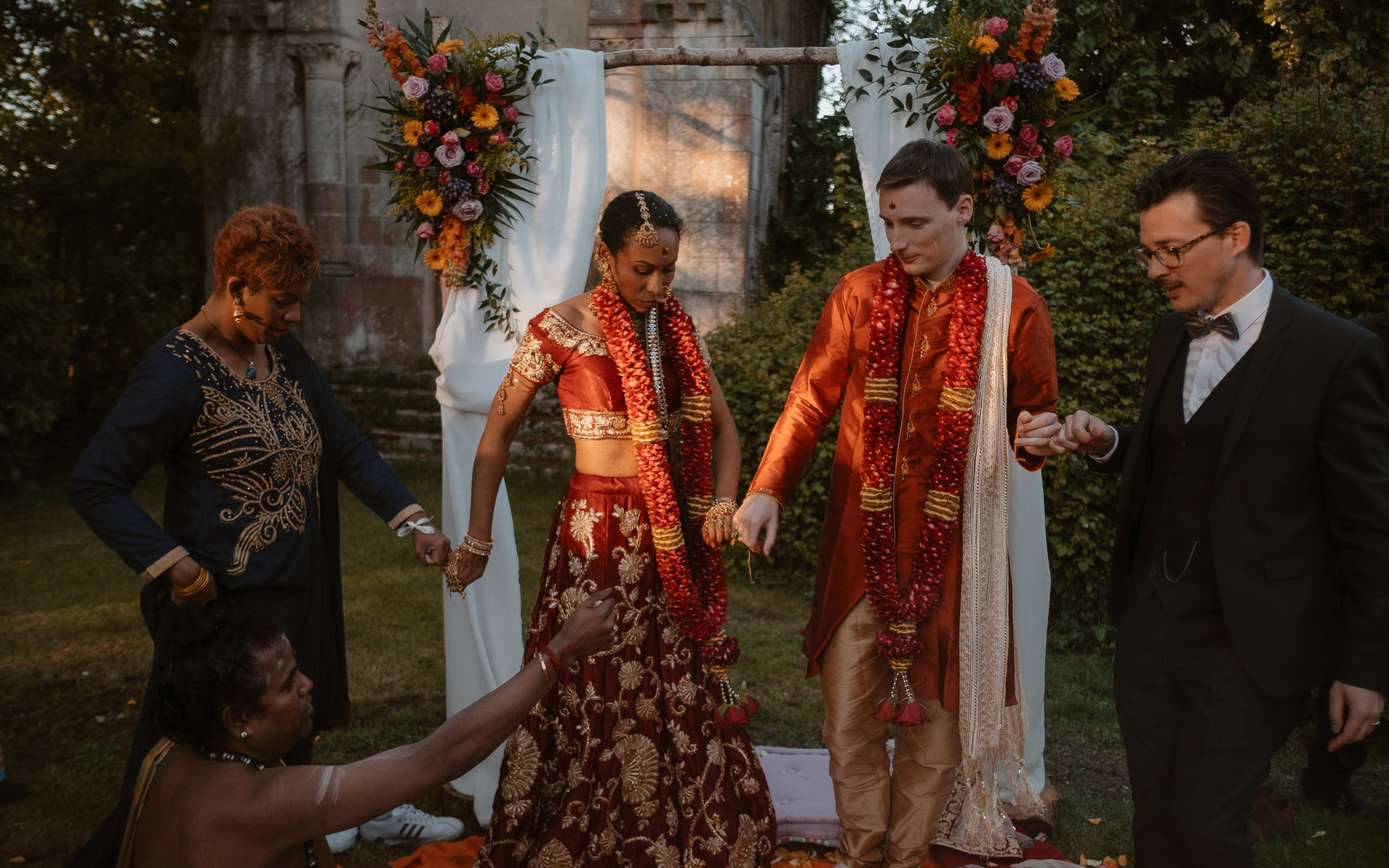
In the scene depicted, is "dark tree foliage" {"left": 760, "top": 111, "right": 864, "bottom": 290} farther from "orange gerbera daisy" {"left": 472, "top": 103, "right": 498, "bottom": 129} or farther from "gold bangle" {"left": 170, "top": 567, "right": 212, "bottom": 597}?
"gold bangle" {"left": 170, "top": 567, "right": 212, "bottom": 597}

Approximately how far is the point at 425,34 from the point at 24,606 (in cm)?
526

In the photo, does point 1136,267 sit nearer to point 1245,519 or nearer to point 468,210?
point 1245,519

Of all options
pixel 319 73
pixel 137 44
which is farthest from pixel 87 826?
pixel 137 44

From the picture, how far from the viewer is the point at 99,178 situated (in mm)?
11047

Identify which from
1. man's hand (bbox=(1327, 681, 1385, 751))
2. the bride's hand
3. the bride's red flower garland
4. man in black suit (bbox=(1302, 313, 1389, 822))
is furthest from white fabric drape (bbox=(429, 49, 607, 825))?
man in black suit (bbox=(1302, 313, 1389, 822))

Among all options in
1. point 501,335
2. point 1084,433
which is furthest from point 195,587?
point 1084,433

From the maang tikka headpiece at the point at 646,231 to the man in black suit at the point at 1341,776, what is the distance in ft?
10.5

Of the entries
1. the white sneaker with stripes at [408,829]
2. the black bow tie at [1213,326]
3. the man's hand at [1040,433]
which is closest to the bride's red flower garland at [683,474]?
the man's hand at [1040,433]

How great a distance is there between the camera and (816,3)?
47.6 ft

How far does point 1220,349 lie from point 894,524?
3.65 ft

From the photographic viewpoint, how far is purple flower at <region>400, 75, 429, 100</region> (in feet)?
13.6

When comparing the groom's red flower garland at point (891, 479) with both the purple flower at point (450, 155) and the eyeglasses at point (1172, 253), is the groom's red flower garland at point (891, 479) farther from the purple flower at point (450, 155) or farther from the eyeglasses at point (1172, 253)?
the purple flower at point (450, 155)

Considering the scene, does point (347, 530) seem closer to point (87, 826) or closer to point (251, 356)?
point (87, 826)

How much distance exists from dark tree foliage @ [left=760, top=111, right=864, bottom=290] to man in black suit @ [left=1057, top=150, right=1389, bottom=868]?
847 centimetres
